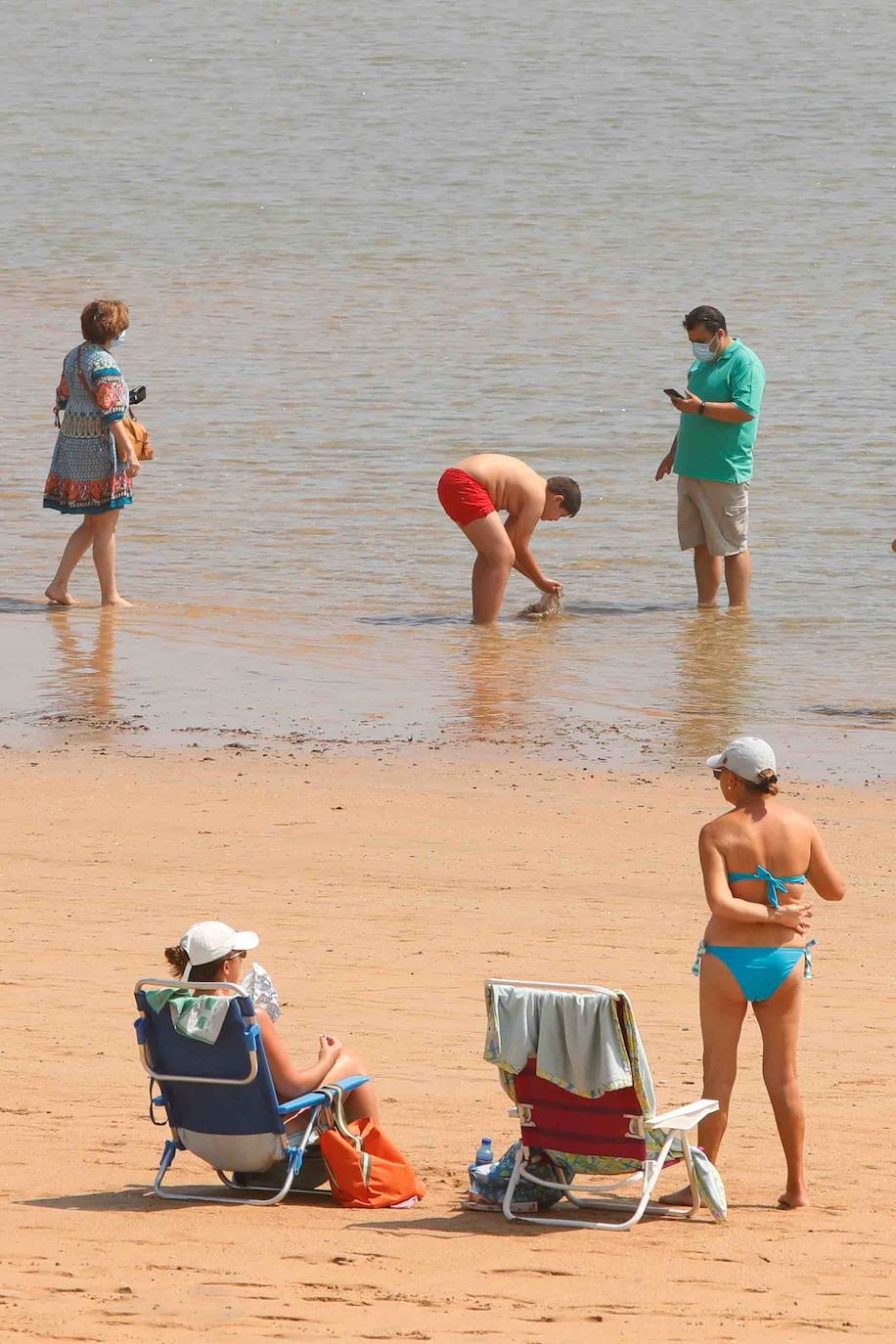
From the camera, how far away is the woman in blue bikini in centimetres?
523

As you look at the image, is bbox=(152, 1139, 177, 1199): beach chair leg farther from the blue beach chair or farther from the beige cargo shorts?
the beige cargo shorts

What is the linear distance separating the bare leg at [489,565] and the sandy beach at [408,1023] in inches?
103

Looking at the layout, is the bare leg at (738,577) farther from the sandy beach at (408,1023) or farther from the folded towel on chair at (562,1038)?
the folded towel on chair at (562,1038)

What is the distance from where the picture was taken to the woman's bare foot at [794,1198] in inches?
208

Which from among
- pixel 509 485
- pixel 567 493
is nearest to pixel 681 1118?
pixel 567 493

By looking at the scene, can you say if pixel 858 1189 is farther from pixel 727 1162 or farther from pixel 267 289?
pixel 267 289

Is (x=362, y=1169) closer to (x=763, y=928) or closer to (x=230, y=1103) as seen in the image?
(x=230, y=1103)

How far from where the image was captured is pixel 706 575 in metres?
13.2

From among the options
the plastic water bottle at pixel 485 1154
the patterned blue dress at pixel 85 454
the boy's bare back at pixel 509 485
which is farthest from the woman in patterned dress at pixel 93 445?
the plastic water bottle at pixel 485 1154

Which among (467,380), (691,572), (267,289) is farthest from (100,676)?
(267,289)

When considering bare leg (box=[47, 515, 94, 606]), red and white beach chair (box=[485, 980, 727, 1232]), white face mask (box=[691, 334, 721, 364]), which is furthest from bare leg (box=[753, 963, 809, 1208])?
bare leg (box=[47, 515, 94, 606])

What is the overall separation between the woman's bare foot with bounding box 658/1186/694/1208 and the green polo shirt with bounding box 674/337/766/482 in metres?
7.23

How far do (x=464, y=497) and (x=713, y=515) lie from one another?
156 centimetres

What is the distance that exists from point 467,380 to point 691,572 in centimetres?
796
